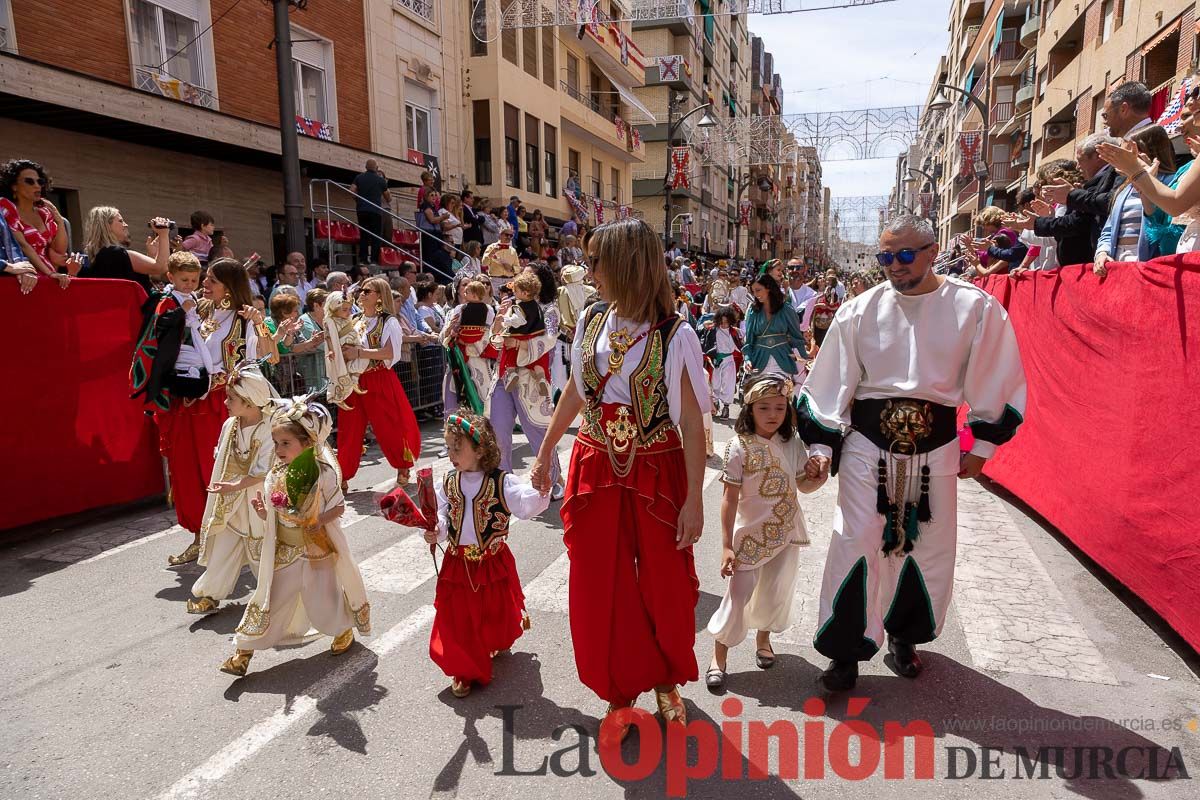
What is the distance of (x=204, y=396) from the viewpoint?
510cm

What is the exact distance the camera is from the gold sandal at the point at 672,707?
10.4 ft

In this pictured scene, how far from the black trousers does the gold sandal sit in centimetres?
1210

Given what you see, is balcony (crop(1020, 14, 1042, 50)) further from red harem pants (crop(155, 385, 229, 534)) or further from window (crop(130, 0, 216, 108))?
red harem pants (crop(155, 385, 229, 534))

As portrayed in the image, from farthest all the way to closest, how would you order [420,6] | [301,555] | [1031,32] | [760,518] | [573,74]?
1. [1031,32]
2. [573,74]
3. [420,6]
4. [301,555]
5. [760,518]

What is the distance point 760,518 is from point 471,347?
377 cm

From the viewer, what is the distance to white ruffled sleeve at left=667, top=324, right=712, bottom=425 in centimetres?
298

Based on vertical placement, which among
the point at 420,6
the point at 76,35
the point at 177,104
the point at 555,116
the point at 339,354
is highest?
the point at 420,6

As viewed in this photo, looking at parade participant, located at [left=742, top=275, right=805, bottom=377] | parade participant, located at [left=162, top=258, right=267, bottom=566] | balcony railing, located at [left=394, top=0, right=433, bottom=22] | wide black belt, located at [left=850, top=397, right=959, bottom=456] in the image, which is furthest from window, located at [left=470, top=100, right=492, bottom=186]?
wide black belt, located at [left=850, top=397, right=959, bottom=456]

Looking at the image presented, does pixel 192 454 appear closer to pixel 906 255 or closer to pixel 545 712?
pixel 545 712

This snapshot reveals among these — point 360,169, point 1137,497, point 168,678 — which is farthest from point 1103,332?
point 360,169

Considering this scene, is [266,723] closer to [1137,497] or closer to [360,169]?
[1137,497]

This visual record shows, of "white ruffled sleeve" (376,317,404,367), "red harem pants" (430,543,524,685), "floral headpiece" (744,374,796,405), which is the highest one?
"white ruffled sleeve" (376,317,404,367)

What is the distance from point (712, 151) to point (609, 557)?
30919mm

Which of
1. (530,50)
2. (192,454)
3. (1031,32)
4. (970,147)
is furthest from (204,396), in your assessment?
(1031,32)
